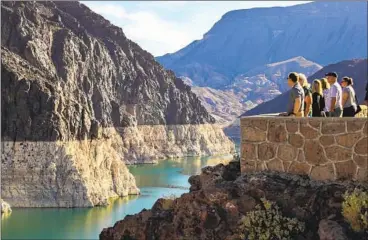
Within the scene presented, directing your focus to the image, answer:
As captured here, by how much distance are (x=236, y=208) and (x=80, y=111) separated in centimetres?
6342

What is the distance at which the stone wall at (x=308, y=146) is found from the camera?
10.8m

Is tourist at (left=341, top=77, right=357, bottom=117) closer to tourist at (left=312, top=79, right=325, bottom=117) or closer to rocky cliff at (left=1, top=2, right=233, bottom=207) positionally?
tourist at (left=312, top=79, right=325, bottom=117)

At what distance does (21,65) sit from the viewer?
75.8 meters

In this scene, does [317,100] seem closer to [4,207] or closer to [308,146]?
[308,146]

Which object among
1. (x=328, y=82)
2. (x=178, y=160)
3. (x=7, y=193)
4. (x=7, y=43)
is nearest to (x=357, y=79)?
(x=178, y=160)

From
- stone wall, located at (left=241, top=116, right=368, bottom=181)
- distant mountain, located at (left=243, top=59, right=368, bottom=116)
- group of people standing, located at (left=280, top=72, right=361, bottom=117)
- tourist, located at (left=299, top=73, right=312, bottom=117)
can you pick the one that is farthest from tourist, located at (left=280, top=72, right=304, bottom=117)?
distant mountain, located at (left=243, top=59, right=368, bottom=116)

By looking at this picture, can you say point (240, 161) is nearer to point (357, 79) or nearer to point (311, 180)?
point (311, 180)

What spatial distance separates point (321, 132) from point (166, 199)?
291 cm

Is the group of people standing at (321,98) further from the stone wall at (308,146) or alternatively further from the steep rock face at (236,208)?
the steep rock face at (236,208)

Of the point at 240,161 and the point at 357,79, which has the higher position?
the point at 357,79

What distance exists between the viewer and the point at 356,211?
31.8ft

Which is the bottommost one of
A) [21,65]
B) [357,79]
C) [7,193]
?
[7,193]

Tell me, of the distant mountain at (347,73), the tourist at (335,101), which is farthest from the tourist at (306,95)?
the distant mountain at (347,73)

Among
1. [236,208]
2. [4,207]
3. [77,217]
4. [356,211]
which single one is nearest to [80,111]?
[4,207]
